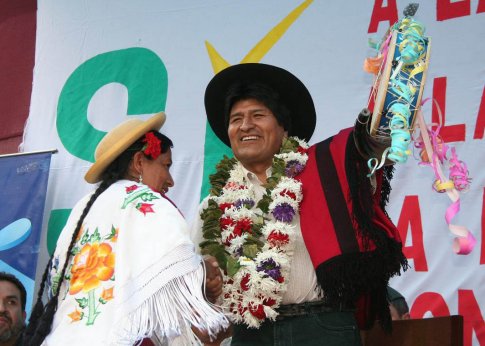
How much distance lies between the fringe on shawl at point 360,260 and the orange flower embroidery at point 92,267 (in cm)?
78

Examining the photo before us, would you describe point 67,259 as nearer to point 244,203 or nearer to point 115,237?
point 115,237

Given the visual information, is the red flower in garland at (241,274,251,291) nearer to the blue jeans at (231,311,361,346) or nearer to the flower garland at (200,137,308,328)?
the flower garland at (200,137,308,328)

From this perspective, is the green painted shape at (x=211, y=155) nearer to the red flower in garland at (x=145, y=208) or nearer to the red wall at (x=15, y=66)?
the red wall at (x=15, y=66)

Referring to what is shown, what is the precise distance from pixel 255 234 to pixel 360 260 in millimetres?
471

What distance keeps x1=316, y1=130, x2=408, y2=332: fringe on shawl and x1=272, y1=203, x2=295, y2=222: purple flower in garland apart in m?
0.25

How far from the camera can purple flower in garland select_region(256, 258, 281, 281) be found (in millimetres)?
2529

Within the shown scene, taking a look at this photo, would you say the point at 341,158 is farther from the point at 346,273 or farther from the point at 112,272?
the point at 112,272

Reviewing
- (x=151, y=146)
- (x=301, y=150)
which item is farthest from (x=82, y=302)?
(x=301, y=150)

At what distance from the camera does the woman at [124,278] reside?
7.44ft

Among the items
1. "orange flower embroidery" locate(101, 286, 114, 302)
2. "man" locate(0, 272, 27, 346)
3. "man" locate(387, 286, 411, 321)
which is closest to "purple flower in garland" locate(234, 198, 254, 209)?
"orange flower embroidery" locate(101, 286, 114, 302)

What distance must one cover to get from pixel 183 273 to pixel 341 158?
78 cm

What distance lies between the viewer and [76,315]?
235cm

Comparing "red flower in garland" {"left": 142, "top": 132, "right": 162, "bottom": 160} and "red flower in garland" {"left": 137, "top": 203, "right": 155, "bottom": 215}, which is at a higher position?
"red flower in garland" {"left": 142, "top": 132, "right": 162, "bottom": 160}

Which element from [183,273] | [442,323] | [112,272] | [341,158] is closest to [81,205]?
[112,272]
